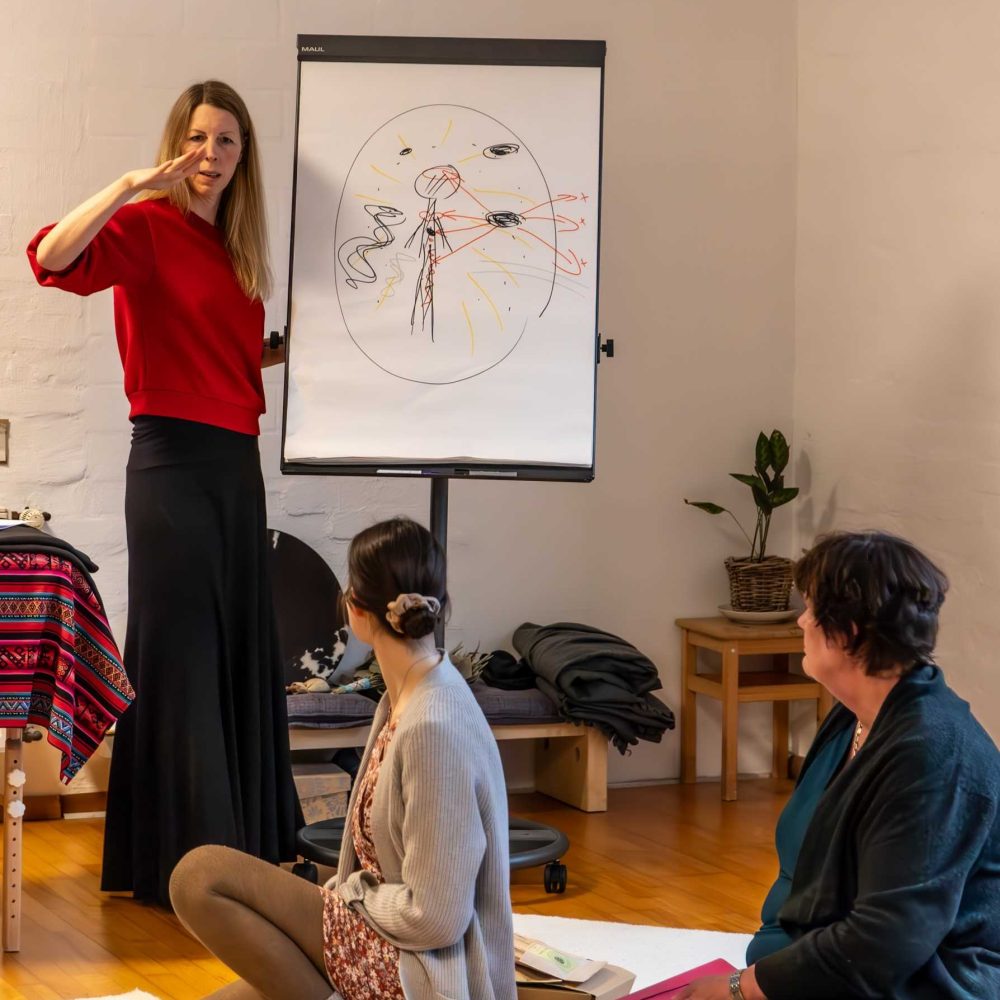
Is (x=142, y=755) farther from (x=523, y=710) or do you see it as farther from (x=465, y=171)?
(x=465, y=171)

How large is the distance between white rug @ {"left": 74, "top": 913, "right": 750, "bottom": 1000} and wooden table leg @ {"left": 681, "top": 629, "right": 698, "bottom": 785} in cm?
132

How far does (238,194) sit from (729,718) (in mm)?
1953

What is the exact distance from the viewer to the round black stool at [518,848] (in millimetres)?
2902

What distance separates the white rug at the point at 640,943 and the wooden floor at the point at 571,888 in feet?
0.21

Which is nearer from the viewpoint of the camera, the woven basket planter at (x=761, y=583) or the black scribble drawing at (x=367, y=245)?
the black scribble drawing at (x=367, y=245)

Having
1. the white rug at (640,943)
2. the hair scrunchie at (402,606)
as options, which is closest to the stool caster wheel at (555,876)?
the white rug at (640,943)

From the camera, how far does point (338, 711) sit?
346 cm

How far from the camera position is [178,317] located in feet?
9.04

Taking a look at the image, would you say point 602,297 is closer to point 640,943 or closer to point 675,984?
point 640,943

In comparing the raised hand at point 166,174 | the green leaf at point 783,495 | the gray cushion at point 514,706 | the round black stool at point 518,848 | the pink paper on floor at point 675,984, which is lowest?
the round black stool at point 518,848

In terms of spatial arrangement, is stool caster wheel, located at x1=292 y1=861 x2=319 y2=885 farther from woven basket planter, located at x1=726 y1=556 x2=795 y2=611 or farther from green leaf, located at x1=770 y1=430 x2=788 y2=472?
green leaf, located at x1=770 y1=430 x2=788 y2=472

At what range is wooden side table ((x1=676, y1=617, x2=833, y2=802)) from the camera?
3.90 m

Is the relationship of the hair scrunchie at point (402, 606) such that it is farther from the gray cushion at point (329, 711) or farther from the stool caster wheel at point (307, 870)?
the gray cushion at point (329, 711)

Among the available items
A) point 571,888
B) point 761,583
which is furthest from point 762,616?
point 571,888
